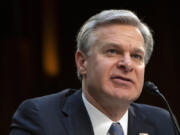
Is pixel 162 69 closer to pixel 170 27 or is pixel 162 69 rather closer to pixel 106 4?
pixel 170 27

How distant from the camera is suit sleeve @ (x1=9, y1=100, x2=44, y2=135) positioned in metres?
2.46

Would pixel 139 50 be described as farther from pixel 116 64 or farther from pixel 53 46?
pixel 53 46

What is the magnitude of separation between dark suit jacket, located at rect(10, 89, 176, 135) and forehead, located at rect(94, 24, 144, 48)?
1.28 ft

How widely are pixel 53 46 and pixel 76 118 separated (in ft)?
9.52

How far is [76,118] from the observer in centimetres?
261

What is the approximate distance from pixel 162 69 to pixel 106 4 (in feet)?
3.21

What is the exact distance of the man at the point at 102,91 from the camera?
8.22 ft

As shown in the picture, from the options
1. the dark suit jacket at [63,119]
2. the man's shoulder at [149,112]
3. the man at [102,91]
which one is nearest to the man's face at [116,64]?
the man at [102,91]

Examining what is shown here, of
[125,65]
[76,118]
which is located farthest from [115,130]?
[125,65]

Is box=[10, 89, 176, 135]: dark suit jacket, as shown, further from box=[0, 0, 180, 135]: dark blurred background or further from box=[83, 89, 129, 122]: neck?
box=[0, 0, 180, 135]: dark blurred background

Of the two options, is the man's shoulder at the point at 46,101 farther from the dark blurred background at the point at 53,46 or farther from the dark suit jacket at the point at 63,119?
the dark blurred background at the point at 53,46

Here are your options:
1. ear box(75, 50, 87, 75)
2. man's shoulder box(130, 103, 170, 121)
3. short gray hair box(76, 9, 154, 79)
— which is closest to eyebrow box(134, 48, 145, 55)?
short gray hair box(76, 9, 154, 79)

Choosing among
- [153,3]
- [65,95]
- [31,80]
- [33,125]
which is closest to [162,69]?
[153,3]

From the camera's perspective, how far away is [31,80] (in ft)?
16.9
